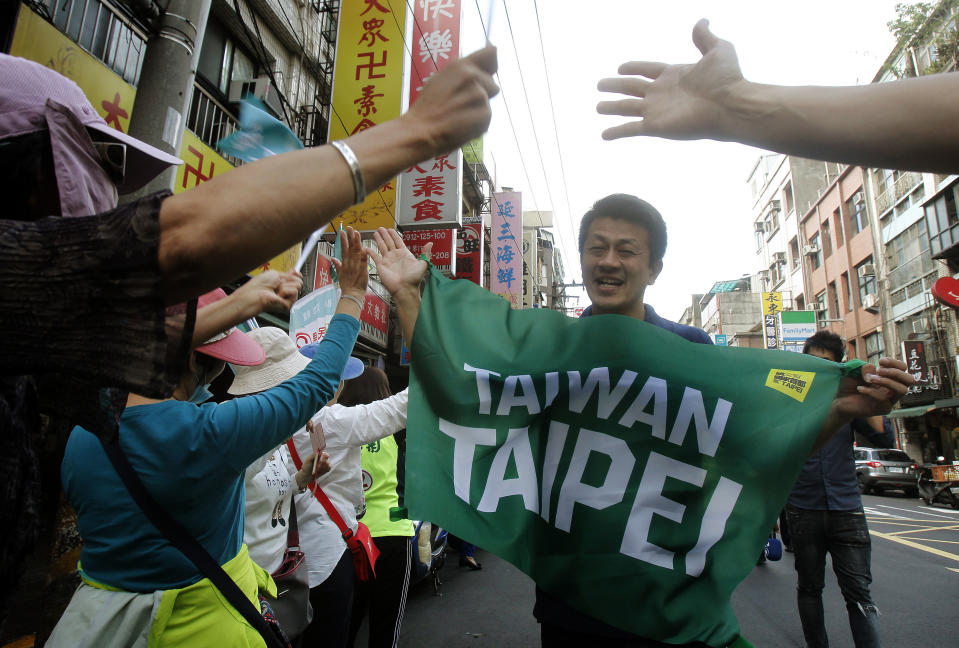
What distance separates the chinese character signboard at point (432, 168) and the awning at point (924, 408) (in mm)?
21664

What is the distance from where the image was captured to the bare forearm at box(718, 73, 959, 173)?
3.22ft

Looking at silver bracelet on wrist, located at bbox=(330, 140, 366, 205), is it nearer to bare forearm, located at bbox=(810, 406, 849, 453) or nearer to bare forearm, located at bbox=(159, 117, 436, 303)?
bare forearm, located at bbox=(159, 117, 436, 303)

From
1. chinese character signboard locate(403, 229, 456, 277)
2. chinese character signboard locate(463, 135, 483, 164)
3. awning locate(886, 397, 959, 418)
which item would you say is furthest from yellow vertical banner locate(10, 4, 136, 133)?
awning locate(886, 397, 959, 418)

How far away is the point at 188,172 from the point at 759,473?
6.16 metres

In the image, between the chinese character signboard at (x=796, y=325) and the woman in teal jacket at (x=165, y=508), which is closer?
the woman in teal jacket at (x=165, y=508)

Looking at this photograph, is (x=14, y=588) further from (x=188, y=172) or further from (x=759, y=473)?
(x=188, y=172)

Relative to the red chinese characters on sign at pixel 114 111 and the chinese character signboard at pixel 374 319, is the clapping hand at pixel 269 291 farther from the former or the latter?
the chinese character signboard at pixel 374 319

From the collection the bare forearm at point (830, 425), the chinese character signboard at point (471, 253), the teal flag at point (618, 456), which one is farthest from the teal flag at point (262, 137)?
the chinese character signboard at point (471, 253)

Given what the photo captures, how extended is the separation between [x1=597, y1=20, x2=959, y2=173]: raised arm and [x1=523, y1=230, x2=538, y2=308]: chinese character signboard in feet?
91.0

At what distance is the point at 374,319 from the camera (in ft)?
38.8

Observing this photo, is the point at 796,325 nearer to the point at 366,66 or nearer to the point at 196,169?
the point at 366,66

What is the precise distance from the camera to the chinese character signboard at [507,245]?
16.7 m

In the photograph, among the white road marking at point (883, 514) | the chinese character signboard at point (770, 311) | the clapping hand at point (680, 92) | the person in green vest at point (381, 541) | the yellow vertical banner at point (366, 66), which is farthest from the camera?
the chinese character signboard at point (770, 311)

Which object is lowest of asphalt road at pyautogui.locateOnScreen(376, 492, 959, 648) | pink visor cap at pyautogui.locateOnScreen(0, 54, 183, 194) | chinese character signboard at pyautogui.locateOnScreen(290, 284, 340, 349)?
asphalt road at pyautogui.locateOnScreen(376, 492, 959, 648)
